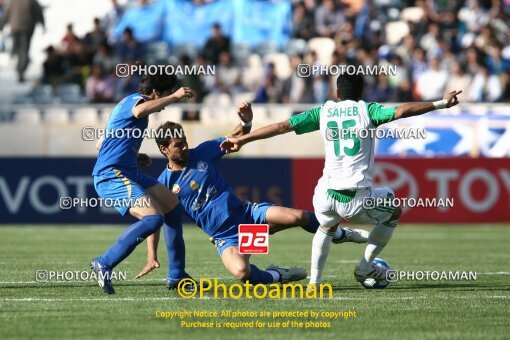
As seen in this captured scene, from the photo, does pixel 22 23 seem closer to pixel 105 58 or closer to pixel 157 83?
pixel 105 58

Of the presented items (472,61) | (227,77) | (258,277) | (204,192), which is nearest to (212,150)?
(204,192)

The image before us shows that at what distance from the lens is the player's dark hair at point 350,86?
9.82m

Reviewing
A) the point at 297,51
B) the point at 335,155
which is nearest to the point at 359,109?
the point at 335,155

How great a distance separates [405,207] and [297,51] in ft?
17.6

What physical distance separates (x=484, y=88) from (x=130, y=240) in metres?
14.6

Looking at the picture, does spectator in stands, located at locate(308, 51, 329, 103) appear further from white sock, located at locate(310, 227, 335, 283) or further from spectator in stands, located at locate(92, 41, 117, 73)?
white sock, located at locate(310, 227, 335, 283)

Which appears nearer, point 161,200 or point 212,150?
point 161,200

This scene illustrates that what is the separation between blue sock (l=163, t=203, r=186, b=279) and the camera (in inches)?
406

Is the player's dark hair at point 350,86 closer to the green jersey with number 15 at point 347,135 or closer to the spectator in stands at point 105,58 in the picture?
the green jersey with number 15 at point 347,135

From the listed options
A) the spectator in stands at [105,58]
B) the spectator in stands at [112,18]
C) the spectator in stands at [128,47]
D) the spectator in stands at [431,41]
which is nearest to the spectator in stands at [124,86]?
the spectator in stands at [105,58]

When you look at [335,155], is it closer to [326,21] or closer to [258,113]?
[258,113]

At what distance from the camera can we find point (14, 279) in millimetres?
11219

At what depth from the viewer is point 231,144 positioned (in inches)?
388

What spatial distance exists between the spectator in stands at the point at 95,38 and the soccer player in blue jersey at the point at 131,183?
14197mm
